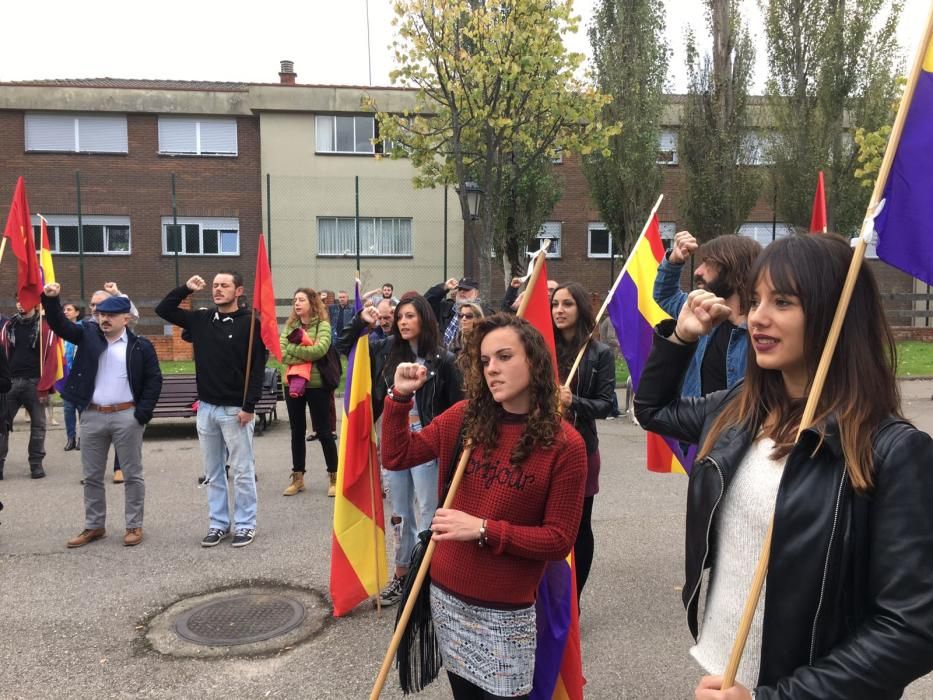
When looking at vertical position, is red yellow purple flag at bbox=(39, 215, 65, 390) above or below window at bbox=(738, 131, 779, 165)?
below

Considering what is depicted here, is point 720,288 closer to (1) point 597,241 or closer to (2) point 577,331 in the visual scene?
(2) point 577,331

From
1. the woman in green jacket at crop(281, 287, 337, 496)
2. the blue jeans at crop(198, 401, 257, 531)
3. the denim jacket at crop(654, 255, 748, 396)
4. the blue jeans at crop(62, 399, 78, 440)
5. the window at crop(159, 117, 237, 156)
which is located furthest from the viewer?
the window at crop(159, 117, 237, 156)

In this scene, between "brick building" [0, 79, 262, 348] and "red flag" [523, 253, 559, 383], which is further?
"brick building" [0, 79, 262, 348]

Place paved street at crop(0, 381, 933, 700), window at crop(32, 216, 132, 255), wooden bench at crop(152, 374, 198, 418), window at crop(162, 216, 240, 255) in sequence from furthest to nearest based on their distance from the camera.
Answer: window at crop(162, 216, 240, 255) < window at crop(32, 216, 132, 255) < wooden bench at crop(152, 374, 198, 418) < paved street at crop(0, 381, 933, 700)

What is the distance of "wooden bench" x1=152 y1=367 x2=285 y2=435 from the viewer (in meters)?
10.3

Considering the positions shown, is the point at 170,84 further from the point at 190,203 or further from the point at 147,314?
the point at 147,314

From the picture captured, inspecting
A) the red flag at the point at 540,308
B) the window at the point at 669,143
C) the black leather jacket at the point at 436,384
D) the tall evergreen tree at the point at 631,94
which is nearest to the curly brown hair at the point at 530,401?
the red flag at the point at 540,308

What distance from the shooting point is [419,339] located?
4898 millimetres

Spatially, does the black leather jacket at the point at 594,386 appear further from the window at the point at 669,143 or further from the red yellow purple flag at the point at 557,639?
the window at the point at 669,143

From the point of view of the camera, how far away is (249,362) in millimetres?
5875

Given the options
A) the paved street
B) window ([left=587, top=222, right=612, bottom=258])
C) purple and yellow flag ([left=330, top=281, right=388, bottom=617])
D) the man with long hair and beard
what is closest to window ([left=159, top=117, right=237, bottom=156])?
Result: window ([left=587, top=222, right=612, bottom=258])

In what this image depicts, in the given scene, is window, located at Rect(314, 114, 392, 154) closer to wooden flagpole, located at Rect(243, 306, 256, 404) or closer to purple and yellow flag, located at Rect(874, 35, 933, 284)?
wooden flagpole, located at Rect(243, 306, 256, 404)

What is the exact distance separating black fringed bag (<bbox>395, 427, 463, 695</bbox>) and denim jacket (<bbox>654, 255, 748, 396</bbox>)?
54.3 inches

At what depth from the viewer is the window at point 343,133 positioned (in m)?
23.2
